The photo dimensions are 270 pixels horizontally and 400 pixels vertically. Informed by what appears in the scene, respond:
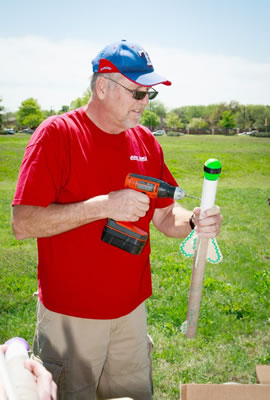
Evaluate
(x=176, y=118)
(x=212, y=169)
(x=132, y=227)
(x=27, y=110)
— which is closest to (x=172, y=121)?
(x=176, y=118)

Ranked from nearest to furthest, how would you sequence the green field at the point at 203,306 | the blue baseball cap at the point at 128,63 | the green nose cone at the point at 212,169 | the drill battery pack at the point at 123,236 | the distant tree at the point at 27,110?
the green nose cone at the point at 212,169, the drill battery pack at the point at 123,236, the blue baseball cap at the point at 128,63, the green field at the point at 203,306, the distant tree at the point at 27,110

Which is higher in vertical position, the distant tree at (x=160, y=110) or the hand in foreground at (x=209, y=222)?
the distant tree at (x=160, y=110)

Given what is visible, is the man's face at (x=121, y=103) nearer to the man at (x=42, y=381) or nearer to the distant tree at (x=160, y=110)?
the man at (x=42, y=381)

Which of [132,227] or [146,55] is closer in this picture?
[132,227]

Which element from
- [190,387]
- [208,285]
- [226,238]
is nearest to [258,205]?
[226,238]

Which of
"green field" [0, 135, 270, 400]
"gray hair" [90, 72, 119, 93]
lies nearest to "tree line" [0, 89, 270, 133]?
"green field" [0, 135, 270, 400]

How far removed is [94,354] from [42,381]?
1.01 metres

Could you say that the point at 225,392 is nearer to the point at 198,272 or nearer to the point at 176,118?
the point at 198,272

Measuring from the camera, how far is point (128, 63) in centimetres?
206

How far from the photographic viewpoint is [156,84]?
2094 mm

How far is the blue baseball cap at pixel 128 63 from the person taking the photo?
2.06 meters

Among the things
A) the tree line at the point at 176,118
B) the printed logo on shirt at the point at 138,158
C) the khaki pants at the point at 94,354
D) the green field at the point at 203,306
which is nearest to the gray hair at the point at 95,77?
the printed logo on shirt at the point at 138,158

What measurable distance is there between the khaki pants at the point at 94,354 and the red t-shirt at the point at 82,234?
0.31ft

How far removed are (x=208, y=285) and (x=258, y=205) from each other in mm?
6531
